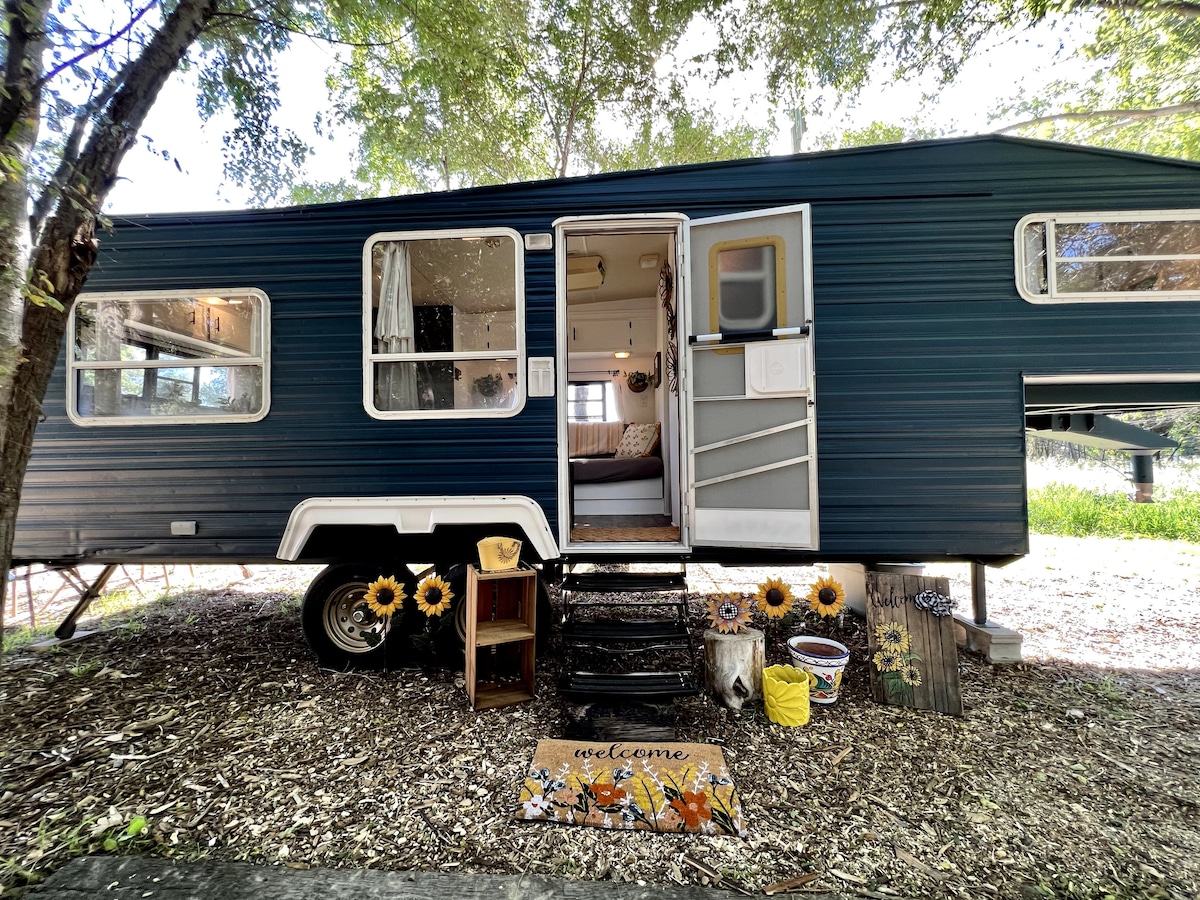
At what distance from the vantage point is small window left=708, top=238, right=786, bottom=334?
2.96 metres

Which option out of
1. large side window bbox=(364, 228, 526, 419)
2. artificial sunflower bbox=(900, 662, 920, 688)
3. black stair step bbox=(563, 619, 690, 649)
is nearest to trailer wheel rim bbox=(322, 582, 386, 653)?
large side window bbox=(364, 228, 526, 419)

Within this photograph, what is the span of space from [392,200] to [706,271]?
2050mm

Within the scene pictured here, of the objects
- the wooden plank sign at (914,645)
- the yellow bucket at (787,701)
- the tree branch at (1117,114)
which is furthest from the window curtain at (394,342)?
the tree branch at (1117,114)

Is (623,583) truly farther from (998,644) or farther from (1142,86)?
(1142,86)

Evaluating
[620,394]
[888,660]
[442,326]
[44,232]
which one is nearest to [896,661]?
[888,660]

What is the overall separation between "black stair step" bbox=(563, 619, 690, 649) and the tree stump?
0.64 ft

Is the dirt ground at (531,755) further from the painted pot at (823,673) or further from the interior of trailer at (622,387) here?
the interior of trailer at (622,387)

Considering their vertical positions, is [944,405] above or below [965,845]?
above

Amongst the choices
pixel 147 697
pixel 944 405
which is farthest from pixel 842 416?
pixel 147 697

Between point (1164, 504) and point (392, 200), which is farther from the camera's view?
point (1164, 504)

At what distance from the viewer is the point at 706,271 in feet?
9.89

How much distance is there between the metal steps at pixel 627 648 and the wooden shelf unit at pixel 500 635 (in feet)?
0.77

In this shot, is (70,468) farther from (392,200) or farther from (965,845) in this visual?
(965,845)

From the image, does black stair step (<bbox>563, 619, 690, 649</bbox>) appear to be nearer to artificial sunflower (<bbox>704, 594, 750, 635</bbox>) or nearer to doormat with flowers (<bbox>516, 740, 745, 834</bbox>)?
artificial sunflower (<bbox>704, 594, 750, 635</bbox>)
